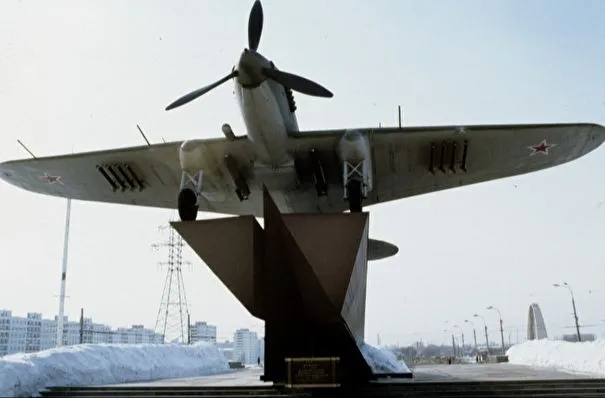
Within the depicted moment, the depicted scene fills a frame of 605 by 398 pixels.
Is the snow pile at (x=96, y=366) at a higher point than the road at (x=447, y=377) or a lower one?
higher

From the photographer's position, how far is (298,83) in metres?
12.1

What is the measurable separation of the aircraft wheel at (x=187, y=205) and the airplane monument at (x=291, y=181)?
0.09 ft

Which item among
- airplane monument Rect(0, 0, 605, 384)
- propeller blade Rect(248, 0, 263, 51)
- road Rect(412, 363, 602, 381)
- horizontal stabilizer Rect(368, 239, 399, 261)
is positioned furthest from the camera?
horizontal stabilizer Rect(368, 239, 399, 261)

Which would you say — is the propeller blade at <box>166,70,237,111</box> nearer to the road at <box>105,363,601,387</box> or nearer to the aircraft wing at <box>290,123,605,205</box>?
the aircraft wing at <box>290,123,605,205</box>

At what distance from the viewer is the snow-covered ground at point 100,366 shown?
40.4 feet

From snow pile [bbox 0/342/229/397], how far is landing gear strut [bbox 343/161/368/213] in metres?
8.40

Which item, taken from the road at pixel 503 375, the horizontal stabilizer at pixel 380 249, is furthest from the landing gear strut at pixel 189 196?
the road at pixel 503 375

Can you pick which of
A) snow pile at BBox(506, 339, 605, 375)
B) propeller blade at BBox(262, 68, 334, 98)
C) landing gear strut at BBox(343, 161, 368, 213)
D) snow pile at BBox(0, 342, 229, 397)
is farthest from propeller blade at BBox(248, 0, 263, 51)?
snow pile at BBox(506, 339, 605, 375)

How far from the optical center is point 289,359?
12062mm

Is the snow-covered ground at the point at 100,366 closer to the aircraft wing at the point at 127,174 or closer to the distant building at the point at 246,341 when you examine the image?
the aircraft wing at the point at 127,174

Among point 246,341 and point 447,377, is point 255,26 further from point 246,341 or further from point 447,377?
point 246,341

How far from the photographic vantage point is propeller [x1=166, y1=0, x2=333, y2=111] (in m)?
11.6

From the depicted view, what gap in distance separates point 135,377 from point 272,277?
9.12m

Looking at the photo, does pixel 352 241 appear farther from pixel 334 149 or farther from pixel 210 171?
pixel 210 171
